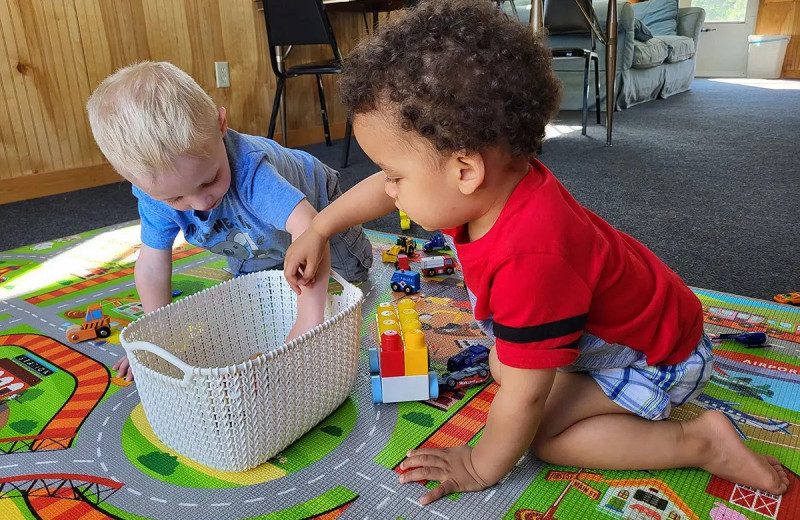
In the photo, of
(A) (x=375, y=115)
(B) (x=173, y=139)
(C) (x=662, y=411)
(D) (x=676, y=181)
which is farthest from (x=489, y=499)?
(D) (x=676, y=181)

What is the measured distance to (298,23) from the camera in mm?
2285

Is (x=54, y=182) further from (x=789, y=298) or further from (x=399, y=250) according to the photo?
(x=789, y=298)

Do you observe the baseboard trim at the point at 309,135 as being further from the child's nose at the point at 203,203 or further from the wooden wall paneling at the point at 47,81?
the child's nose at the point at 203,203

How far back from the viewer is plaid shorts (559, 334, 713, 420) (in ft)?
2.13

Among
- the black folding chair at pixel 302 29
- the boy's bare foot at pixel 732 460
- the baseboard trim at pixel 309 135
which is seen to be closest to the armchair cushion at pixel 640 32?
the baseboard trim at pixel 309 135

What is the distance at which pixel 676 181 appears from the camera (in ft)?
6.26

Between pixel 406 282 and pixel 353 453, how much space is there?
47 centimetres

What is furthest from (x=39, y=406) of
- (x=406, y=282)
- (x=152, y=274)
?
(x=406, y=282)

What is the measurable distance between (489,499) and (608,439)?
0.48 feet

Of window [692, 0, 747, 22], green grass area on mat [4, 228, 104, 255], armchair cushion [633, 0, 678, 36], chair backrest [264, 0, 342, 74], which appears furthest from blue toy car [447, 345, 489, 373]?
window [692, 0, 747, 22]

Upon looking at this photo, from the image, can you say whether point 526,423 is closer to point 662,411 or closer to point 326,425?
point 662,411

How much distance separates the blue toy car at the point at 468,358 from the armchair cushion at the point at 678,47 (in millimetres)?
3995

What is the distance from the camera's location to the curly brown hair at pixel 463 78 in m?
0.51

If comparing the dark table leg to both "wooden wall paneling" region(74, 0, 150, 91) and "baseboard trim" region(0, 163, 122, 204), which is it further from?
"baseboard trim" region(0, 163, 122, 204)
